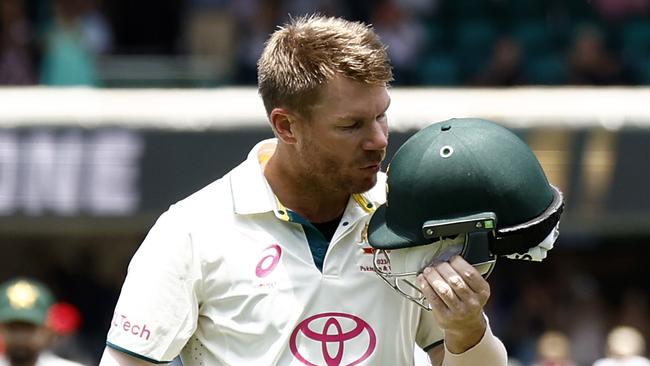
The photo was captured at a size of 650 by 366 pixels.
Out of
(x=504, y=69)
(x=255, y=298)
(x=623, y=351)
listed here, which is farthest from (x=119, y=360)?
(x=504, y=69)

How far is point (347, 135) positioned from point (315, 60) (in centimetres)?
18

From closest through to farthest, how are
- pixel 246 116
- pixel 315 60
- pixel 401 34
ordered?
pixel 315 60, pixel 246 116, pixel 401 34

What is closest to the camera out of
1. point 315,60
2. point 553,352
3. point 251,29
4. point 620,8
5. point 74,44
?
point 315,60

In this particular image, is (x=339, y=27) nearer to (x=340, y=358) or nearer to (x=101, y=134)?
(x=340, y=358)

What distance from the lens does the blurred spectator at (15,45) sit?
12.1 metres

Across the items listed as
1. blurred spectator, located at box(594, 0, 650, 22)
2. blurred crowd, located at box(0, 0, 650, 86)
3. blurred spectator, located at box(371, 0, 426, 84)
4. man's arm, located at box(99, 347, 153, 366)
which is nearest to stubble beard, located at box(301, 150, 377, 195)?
man's arm, located at box(99, 347, 153, 366)

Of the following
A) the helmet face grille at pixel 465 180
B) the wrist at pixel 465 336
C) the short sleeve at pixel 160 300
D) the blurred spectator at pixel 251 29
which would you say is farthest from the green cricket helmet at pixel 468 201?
the blurred spectator at pixel 251 29

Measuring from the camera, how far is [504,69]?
12.0m

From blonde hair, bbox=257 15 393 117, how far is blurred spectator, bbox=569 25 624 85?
841cm

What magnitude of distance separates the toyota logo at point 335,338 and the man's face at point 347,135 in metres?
0.30

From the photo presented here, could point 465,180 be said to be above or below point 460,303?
above

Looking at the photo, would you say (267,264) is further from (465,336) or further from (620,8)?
(620,8)

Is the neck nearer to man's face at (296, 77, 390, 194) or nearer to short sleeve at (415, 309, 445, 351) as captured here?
man's face at (296, 77, 390, 194)

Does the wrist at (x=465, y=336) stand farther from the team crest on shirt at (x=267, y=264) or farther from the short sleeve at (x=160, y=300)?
the short sleeve at (x=160, y=300)
